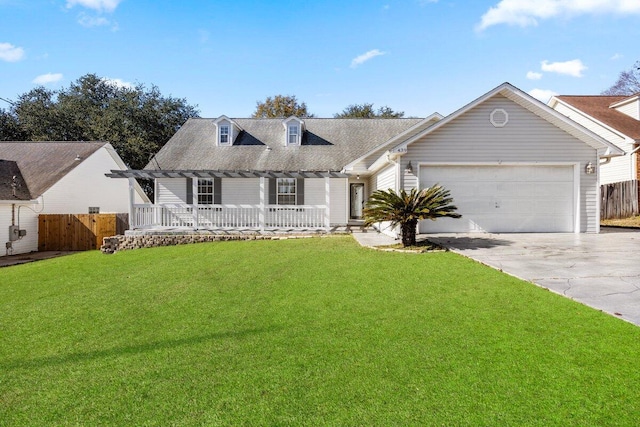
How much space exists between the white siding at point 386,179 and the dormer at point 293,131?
4640 mm

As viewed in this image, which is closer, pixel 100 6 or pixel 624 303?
pixel 624 303

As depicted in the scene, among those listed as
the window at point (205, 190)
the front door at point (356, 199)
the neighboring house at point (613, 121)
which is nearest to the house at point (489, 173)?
the window at point (205, 190)

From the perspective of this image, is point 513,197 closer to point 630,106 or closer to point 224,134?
point 224,134

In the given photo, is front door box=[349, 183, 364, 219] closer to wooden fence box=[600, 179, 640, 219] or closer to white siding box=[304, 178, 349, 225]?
white siding box=[304, 178, 349, 225]

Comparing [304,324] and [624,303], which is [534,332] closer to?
[624,303]

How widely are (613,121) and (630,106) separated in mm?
2689

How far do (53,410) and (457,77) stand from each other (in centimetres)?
1751

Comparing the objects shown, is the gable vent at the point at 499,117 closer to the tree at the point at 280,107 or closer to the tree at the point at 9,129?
the tree at the point at 280,107

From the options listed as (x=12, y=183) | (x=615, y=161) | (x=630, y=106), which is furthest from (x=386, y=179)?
(x=630, y=106)

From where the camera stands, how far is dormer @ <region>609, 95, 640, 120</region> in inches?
858

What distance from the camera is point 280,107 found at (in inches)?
1341

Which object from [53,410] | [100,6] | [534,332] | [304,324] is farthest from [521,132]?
[100,6]

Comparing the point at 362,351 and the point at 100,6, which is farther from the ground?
the point at 100,6

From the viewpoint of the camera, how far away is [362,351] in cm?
357
